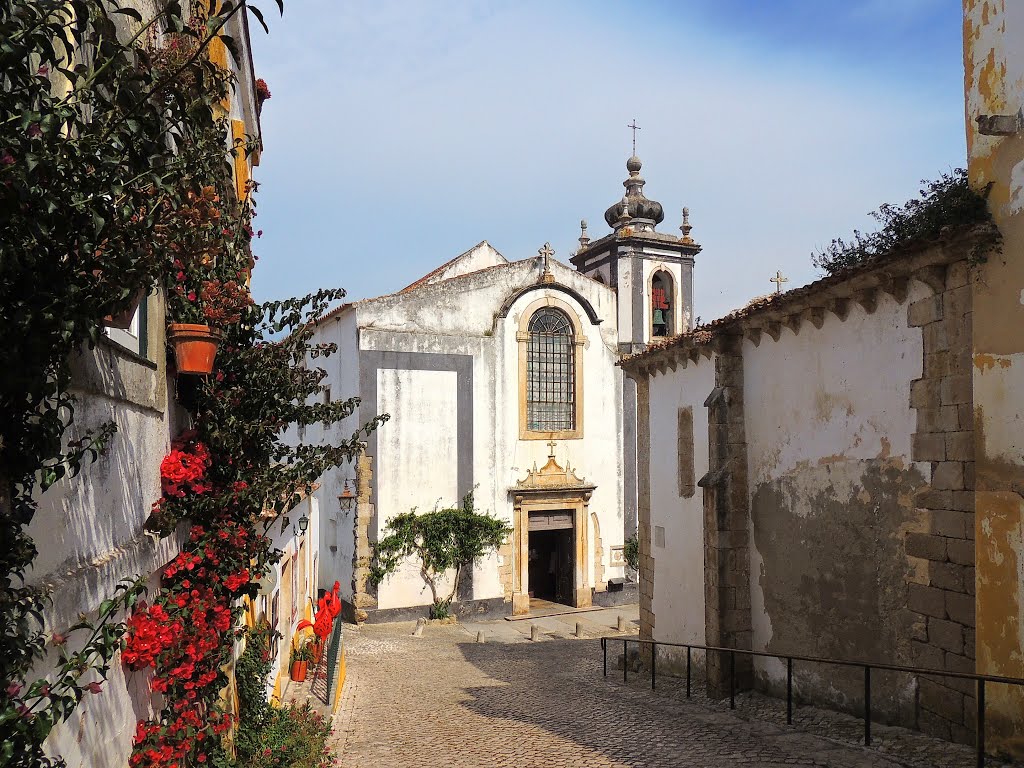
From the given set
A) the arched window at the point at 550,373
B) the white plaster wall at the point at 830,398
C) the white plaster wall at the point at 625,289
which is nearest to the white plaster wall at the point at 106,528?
the white plaster wall at the point at 830,398

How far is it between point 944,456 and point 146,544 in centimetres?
707

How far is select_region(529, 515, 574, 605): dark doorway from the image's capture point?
25250 mm

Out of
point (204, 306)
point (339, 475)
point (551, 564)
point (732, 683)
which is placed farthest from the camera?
point (551, 564)

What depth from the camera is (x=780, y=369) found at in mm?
11383

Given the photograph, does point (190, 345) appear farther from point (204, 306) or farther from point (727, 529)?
point (727, 529)

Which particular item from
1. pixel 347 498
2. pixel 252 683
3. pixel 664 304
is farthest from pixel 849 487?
pixel 664 304

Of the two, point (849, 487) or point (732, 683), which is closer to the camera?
point (849, 487)

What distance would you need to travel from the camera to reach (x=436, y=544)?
22656mm

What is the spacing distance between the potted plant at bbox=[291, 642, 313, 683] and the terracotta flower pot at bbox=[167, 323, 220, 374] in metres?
8.79

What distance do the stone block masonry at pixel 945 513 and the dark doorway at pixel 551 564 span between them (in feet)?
56.0

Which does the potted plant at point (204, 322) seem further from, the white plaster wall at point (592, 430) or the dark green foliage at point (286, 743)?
the white plaster wall at point (592, 430)

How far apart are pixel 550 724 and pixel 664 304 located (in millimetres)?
17859

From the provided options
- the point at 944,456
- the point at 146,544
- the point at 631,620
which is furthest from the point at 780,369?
the point at 631,620

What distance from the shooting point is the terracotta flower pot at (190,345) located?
5.89 meters
